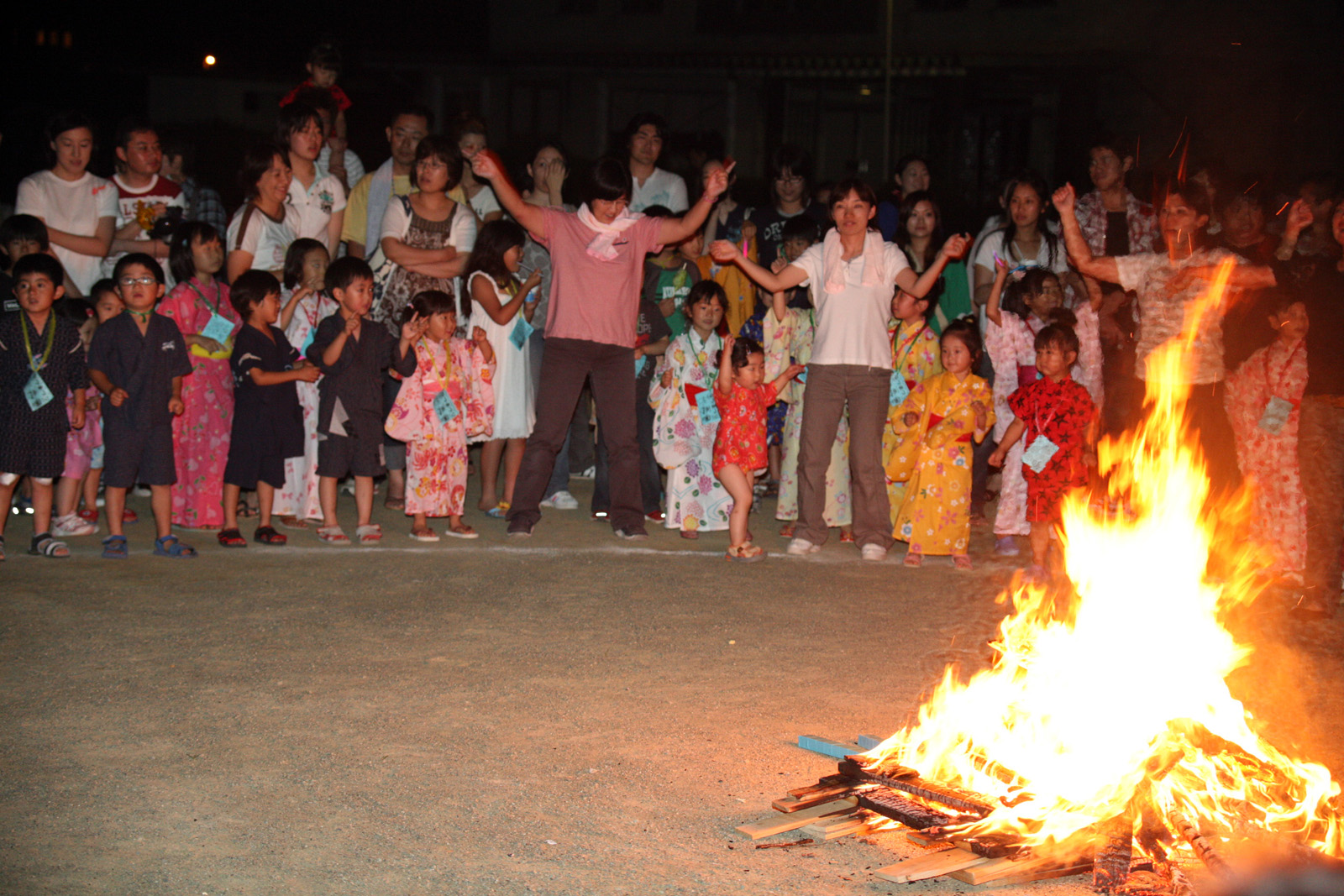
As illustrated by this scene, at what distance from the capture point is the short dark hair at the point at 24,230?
7.45 m

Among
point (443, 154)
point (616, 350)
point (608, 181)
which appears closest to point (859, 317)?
point (616, 350)

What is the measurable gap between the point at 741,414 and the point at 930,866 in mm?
4282

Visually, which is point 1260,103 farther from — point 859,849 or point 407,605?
point 859,849

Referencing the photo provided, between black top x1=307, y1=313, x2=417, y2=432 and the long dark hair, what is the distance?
158 inches

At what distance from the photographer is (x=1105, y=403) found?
797cm

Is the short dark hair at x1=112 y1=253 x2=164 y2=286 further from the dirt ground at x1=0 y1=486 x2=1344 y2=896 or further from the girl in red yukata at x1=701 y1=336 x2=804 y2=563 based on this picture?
the girl in red yukata at x1=701 y1=336 x2=804 y2=563

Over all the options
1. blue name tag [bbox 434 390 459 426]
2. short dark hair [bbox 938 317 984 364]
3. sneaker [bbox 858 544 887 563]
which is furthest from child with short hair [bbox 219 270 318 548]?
short dark hair [bbox 938 317 984 364]

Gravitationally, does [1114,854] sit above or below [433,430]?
below

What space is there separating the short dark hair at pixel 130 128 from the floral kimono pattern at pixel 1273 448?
22.2 ft

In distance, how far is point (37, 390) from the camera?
6.86 meters

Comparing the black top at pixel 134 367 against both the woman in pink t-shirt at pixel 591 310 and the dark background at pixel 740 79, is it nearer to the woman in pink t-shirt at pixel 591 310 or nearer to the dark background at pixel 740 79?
the woman in pink t-shirt at pixel 591 310

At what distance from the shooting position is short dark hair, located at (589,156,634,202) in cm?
777

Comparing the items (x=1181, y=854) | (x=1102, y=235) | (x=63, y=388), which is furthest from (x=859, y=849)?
(x=1102, y=235)

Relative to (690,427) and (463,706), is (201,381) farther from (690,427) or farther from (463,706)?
(463,706)
